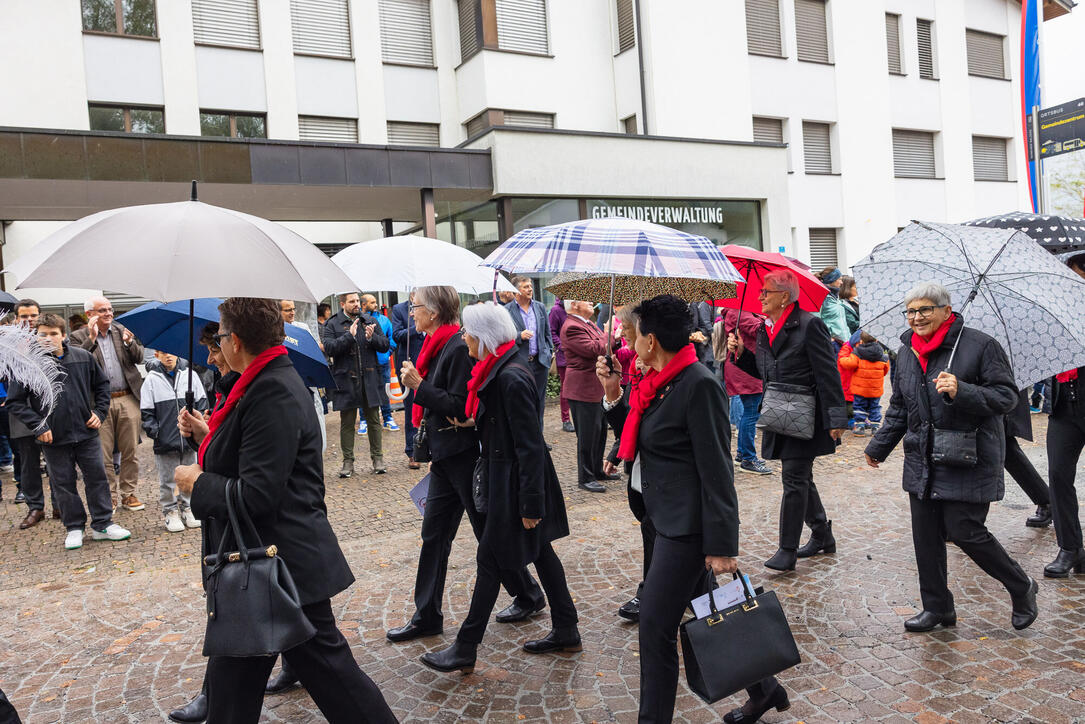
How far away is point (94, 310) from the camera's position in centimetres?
837

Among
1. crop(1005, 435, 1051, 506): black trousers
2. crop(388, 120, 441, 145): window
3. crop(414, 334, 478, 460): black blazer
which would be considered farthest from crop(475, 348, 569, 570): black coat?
crop(388, 120, 441, 145): window

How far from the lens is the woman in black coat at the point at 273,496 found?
2.93 meters

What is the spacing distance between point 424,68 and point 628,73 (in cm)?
534

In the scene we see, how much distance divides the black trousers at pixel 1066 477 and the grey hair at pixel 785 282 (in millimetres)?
1853

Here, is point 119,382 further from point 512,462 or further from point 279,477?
point 279,477

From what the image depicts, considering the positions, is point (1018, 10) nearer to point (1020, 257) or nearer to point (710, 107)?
point (710, 107)

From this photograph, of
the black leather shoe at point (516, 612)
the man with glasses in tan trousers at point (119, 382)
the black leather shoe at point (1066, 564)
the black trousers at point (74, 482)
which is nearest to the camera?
the black leather shoe at point (516, 612)

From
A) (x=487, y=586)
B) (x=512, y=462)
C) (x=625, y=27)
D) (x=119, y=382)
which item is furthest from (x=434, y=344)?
(x=625, y=27)

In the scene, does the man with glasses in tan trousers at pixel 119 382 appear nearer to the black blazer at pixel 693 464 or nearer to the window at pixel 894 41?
the black blazer at pixel 693 464

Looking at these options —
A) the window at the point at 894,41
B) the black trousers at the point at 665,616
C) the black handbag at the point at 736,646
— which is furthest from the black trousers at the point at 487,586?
the window at the point at 894,41

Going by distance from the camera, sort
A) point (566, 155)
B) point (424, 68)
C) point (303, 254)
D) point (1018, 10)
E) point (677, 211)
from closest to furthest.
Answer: point (303, 254) < point (566, 155) < point (677, 211) < point (424, 68) < point (1018, 10)

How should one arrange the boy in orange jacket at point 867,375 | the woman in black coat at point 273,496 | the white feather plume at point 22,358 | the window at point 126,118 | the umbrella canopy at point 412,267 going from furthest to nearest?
the window at point 126,118
the boy in orange jacket at point 867,375
the umbrella canopy at point 412,267
the white feather plume at point 22,358
the woman in black coat at point 273,496

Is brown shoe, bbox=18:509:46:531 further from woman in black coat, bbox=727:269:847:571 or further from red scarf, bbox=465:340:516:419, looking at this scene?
woman in black coat, bbox=727:269:847:571

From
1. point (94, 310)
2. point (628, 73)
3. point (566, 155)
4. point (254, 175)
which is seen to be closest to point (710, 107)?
point (628, 73)
